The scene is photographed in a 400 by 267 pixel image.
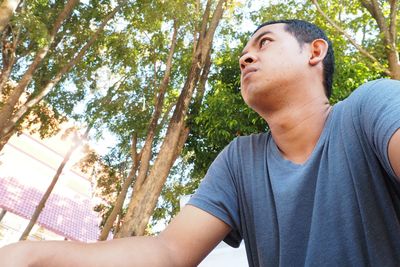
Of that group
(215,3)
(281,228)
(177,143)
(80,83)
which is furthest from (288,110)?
(80,83)

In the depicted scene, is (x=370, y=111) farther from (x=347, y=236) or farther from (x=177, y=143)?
(x=177, y=143)

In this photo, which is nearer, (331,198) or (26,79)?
(331,198)

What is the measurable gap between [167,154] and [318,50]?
6.75m

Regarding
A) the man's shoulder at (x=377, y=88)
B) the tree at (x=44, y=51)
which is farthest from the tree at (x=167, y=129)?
the man's shoulder at (x=377, y=88)

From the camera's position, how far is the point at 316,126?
4.29 ft

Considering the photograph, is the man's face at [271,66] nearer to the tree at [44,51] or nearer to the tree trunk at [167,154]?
the tree trunk at [167,154]

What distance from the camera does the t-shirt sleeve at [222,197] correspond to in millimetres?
1300

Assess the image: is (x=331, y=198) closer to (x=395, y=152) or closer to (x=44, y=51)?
→ (x=395, y=152)

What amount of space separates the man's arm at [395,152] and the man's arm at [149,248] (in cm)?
55

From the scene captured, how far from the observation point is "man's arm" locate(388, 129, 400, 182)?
898 millimetres

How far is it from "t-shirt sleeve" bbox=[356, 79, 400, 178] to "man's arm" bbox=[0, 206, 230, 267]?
516mm

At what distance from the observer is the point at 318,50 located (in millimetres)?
Answer: 1479

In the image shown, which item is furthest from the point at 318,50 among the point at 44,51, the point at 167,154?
the point at 44,51

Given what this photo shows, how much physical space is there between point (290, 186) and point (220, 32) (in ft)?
33.9
